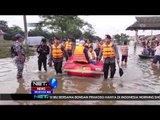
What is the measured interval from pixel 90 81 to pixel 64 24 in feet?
7.54

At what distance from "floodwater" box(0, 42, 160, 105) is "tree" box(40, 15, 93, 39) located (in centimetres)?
102

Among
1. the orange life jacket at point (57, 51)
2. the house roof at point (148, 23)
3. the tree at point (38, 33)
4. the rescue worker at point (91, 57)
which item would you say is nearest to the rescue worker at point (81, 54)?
the rescue worker at point (91, 57)

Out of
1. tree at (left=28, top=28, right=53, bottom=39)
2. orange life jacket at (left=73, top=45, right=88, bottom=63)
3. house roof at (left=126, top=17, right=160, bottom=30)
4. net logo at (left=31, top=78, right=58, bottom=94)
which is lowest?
net logo at (left=31, top=78, right=58, bottom=94)

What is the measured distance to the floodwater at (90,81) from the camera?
6152 millimetres

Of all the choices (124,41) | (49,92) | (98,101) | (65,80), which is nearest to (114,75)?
(65,80)

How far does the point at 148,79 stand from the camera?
7660 millimetres

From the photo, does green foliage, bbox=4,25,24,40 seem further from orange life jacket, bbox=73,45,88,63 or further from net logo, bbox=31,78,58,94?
orange life jacket, bbox=73,45,88,63

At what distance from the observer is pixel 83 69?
787cm

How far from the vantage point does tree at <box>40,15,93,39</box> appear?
5096 millimetres

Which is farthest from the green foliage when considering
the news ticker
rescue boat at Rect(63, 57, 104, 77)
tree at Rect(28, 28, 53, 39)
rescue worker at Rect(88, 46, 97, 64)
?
rescue worker at Rect(88, 46, 97, 64)

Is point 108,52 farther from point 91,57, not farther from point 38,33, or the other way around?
point 38,33

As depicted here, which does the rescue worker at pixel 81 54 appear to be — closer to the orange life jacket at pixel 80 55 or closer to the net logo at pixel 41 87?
the orange life jacket at pixel 80 55

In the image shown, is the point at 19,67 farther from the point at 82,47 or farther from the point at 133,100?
the point at 133,100
